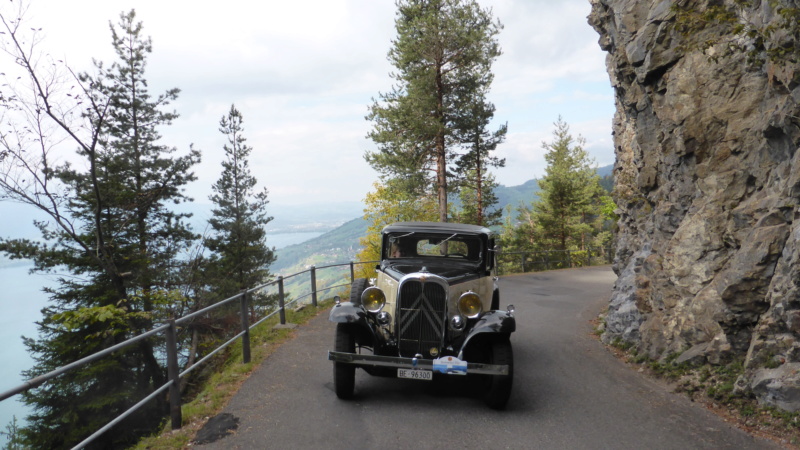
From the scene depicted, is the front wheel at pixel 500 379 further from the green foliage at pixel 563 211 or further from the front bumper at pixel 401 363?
the green foliage at pixel 563 211

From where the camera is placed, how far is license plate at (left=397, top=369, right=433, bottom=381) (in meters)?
5.30

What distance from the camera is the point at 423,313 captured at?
18.8ft

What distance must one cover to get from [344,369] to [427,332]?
1.12 metres

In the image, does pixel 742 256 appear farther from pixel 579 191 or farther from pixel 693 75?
pixel 579 191

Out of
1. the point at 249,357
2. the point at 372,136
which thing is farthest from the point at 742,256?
the point at 372,136

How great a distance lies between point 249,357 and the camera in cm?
748

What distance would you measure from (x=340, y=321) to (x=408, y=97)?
16.6 m

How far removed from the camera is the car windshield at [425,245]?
7.07m

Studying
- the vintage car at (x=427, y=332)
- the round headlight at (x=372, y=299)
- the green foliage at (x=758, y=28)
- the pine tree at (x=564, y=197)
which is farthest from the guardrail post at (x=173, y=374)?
the pine tree at (x=564, y=197)

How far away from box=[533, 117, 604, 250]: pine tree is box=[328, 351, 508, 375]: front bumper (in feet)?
102

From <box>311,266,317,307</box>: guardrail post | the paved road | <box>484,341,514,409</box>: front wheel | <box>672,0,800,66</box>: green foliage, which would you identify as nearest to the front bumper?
<box>484,341,514,409</box>: front wheel

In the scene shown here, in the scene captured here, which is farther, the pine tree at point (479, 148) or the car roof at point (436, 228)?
the pine tree at point (479, 148)

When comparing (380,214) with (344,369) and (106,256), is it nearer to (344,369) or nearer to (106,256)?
(106,256)

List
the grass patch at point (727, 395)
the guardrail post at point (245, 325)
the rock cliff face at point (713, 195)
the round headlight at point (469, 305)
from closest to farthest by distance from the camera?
the grass patch at point (727, 395) → the rock cliff face at point (713, 195) → the round headlight at point (469, 305) → the guardrail post at point (245, 325)
